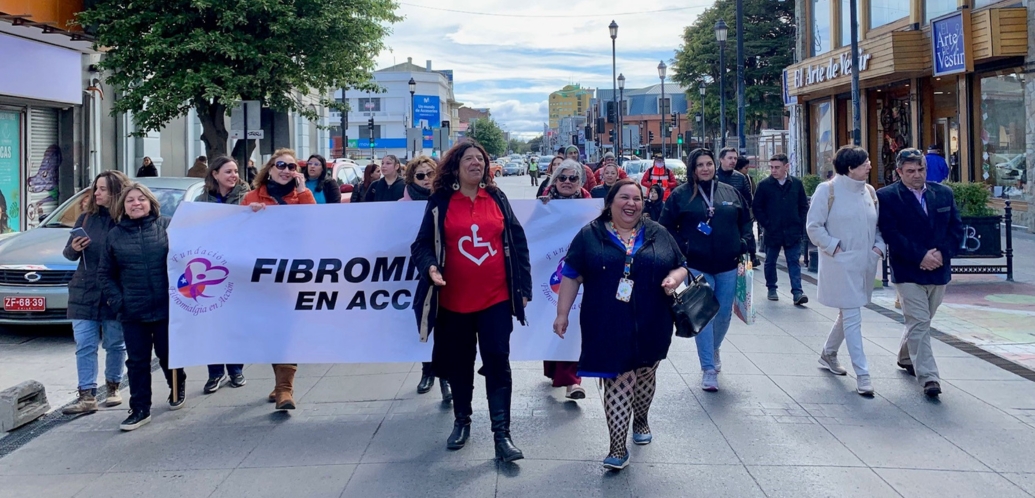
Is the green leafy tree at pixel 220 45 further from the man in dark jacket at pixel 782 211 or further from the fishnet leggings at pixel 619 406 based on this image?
the fishnet leggings at pixel 619 406

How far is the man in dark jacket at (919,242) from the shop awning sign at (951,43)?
15.5m

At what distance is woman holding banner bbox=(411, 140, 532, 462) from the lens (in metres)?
5.61

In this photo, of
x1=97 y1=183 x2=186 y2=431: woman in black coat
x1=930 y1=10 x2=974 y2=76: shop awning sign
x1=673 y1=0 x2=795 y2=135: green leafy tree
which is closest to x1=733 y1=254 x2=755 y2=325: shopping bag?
x1=97 y1=183 x2=186 y2=431: woman in black coat

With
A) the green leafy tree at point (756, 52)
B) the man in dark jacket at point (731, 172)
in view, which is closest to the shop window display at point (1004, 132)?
the man in dark jacket at point (731, 172)

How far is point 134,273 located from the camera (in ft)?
21.8

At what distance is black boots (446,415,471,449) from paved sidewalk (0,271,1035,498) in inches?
2.2

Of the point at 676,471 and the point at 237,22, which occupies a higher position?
the point at 237,22

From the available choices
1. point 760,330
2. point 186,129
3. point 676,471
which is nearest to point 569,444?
point 676,471

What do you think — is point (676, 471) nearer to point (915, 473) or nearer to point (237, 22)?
point (915, 473)

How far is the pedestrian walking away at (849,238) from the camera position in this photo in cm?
730

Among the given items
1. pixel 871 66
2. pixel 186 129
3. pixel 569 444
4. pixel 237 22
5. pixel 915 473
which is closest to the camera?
pixel 915 473

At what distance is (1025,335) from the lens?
9.54 m

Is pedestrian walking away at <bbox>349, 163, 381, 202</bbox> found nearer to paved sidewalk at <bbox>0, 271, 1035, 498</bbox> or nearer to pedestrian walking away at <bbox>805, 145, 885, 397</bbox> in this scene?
paved sidewalk at <bbox>0, 271, 1035, 498</bbox>

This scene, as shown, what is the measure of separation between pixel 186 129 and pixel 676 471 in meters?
25.2
